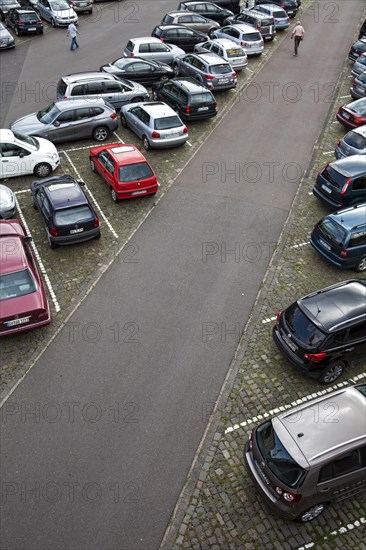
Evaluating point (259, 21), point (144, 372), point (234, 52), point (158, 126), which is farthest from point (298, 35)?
point (144, 372)

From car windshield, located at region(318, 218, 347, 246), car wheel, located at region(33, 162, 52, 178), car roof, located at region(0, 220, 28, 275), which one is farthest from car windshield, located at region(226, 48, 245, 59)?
car roof, located at region(0, 220, 28, 275)

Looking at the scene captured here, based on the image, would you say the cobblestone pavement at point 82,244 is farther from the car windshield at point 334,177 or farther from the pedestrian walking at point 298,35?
the pedestrian walking at point 298,35

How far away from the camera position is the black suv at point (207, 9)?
1257 inches

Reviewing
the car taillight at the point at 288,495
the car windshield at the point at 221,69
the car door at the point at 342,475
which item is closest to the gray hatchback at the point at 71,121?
the car windshield at the point at 221,69

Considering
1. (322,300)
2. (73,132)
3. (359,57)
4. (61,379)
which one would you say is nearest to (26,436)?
(61,379)

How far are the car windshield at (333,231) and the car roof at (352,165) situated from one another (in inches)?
99.2

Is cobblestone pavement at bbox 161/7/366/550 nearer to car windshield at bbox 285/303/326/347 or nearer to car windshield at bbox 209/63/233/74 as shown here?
car windshield at bbox 285/303/326/347

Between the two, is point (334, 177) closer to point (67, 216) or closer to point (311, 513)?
point (67, 216)

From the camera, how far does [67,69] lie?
25.9 metres

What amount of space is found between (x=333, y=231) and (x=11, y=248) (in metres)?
8.58

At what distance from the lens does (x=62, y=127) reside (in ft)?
61.6

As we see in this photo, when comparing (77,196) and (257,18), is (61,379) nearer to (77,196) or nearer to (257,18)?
(77,196)

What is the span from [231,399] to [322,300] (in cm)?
298

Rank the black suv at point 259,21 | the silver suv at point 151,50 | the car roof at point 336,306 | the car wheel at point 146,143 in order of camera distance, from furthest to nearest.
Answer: the black suv at point 259,21 → the silver suv at point 151,50 → the car wheel at point 146,143 → the car roof at point 336,306
